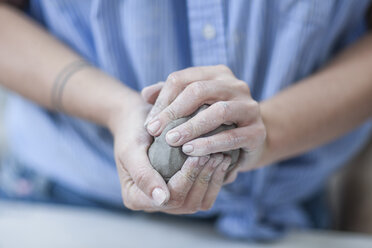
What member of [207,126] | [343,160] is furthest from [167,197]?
[343,160]

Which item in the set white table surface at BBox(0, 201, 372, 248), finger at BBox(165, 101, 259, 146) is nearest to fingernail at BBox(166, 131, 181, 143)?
finger at BBox(165, 101, 259, 146)

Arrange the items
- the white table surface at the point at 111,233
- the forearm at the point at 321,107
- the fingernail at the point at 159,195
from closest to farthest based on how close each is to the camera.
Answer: the fingernail at the point at 159,195 < the forearm at the point at 321,107 < the white table surface at the point at 111,233

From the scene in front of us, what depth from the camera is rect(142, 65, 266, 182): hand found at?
1.18 feet

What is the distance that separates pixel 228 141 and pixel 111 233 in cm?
29

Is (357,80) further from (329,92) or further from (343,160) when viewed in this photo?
(343,160)

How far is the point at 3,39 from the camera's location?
0.52 metres

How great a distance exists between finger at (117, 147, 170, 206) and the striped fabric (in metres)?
0.16

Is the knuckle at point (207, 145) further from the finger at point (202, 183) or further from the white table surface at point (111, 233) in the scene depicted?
the white table surface at point (111, 233)

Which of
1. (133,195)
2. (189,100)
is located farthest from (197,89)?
(133,195)

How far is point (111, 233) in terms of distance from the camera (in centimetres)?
58

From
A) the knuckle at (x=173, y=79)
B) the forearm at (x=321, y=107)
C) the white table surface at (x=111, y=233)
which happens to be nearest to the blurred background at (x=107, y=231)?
the white table surface at (x=111, y=233)

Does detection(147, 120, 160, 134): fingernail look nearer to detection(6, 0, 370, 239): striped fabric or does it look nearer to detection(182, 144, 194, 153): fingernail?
detection(182, 144, 194, 153): fingernail

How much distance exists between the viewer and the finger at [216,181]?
0.38 metres

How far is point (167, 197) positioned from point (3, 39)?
32 cm
